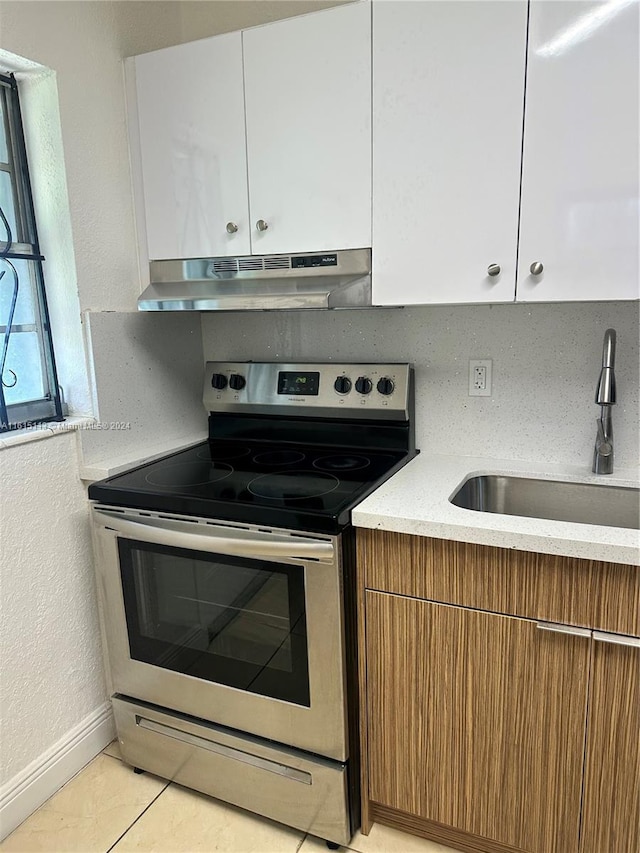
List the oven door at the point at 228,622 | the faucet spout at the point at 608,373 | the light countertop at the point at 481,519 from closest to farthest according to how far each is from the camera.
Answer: the light countertop at the point at 481,519 → the oven door at the point at 228,622 → the faucet spout at the point at 608,373

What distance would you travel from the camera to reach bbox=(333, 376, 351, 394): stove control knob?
187cm

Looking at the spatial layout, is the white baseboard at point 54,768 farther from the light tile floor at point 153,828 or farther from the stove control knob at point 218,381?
the stove control knob at point 218,381

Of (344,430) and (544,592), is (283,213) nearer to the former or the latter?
(344,430)

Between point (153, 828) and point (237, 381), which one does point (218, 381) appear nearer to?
point (237, 381)

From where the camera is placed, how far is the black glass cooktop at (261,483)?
1388 millimetres

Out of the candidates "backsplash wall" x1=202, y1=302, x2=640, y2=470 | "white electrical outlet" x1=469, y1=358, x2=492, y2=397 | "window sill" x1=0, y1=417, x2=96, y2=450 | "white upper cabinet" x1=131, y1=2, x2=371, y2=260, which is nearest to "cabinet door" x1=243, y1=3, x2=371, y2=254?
"white upper cabinet" x1=131, y1=2, x2=371, y2=260

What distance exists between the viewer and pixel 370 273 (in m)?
1.53

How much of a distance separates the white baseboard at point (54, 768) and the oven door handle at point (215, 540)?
0.68 m

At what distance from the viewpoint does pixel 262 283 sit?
164 centimetres

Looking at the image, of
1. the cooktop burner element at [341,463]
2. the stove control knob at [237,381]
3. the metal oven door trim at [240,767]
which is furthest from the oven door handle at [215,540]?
the stove control knob at [237,381]

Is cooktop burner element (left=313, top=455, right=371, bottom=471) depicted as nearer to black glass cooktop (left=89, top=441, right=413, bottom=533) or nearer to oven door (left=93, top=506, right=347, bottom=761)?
black glass cooktop (left=89, top=441, right=413, bottom=533)

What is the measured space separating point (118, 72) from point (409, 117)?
3.05ft

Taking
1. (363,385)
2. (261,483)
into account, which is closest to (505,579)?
(261,483)

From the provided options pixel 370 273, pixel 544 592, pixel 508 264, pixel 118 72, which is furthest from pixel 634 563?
pixel 118 72
